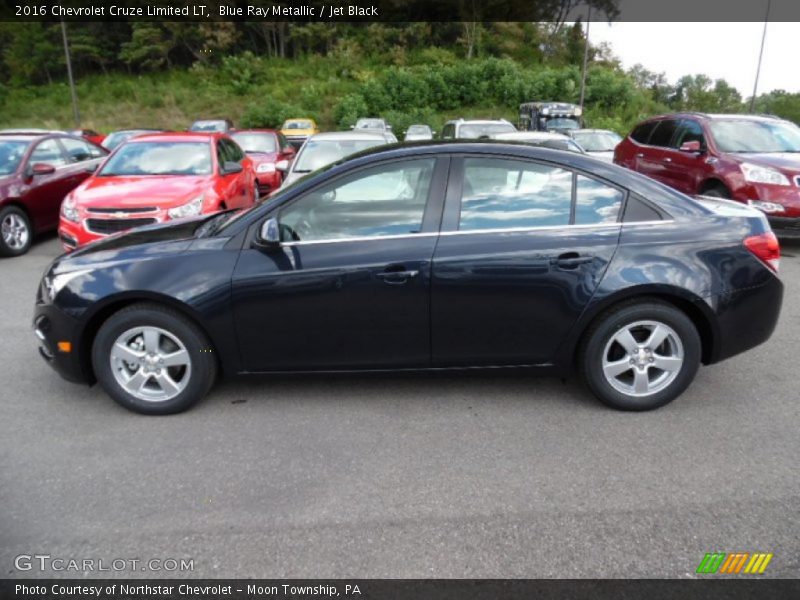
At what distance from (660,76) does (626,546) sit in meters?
107

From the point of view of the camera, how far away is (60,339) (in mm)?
3490

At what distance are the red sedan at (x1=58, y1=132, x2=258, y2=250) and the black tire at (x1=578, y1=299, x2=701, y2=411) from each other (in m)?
4.91

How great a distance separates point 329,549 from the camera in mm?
2457

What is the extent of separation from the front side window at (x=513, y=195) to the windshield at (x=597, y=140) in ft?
41.7

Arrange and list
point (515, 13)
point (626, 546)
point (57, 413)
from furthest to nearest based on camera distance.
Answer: point (515, 13)
point (57, 413)
point (626, 546)

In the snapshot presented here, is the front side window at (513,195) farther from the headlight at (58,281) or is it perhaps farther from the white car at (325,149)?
the white car at (325,149)

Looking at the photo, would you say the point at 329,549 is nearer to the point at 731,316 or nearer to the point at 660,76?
the point at 731,316

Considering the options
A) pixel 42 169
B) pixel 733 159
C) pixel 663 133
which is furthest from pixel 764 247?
pixel 42 169

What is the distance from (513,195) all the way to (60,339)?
282 centimetres

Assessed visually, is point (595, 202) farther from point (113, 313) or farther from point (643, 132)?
point (643, 132)

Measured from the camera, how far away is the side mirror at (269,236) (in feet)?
10.9

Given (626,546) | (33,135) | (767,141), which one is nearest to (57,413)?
(626,546)

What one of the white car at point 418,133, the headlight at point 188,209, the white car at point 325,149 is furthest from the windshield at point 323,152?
the white car at point 418,133
